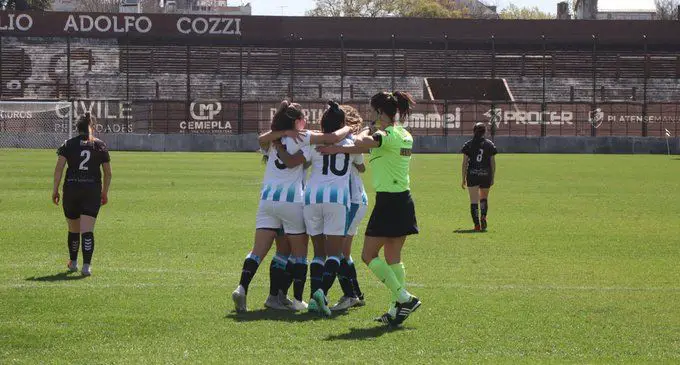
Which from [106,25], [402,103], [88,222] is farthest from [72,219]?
[106,25]

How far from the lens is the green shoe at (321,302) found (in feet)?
33.0

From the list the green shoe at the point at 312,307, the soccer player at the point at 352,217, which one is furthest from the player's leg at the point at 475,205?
the green shoe at the point at 312,307

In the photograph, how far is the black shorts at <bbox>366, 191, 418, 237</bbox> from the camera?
9648mm

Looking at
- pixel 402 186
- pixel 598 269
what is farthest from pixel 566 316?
pixel 598 269

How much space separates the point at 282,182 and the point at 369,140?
1184 millimetres

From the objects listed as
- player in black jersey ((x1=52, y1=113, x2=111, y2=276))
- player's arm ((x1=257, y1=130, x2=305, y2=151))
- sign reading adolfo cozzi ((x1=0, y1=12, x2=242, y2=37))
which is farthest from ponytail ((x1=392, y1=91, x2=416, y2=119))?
sign reading adolfo cozzi ((x1=0, y1=12, x2=242, y2=37))

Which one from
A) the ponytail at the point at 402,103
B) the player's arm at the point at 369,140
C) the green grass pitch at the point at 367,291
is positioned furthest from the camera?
the ponytail at the point at 402,103

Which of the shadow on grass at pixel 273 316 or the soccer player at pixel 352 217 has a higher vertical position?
the soccer player at pixel 352 217

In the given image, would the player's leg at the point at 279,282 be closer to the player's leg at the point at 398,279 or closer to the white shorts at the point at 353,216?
the white shorts at the point at 353,216

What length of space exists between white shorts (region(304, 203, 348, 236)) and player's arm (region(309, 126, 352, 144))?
0.59m

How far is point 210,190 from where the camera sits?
27188 mm

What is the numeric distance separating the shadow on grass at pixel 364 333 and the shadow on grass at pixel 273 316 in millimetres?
638

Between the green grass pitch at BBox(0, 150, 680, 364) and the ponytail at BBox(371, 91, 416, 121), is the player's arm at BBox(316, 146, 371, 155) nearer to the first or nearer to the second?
the ponytail at BBox(371, 91, 416, 121)

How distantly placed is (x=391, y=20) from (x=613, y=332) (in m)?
72.8
